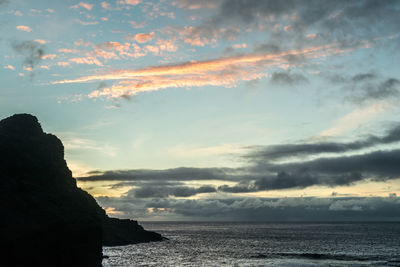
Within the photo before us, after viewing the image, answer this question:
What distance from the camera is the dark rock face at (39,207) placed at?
180 ft

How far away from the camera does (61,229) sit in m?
60.8

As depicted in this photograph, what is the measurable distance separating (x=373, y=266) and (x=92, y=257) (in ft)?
198

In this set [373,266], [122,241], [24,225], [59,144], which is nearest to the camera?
[24,225]

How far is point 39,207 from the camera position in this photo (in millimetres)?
60906

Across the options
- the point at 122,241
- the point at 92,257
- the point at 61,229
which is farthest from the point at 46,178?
the point at 122,241

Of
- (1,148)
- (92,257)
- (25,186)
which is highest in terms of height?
(1,148)

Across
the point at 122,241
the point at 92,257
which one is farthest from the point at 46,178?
the point at 122,241

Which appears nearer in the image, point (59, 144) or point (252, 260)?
point (59, 144)

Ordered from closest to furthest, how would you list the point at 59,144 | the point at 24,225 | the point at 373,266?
1. the point at 24,225
2. the point at 373,266
3. the point at 59,144

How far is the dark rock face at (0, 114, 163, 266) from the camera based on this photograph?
180 feet

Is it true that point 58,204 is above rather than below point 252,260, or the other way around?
above

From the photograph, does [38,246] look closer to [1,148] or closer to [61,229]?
Answer: [61,229]

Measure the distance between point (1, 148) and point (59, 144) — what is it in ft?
57.4

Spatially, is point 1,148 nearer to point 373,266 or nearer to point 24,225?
point 24,225
